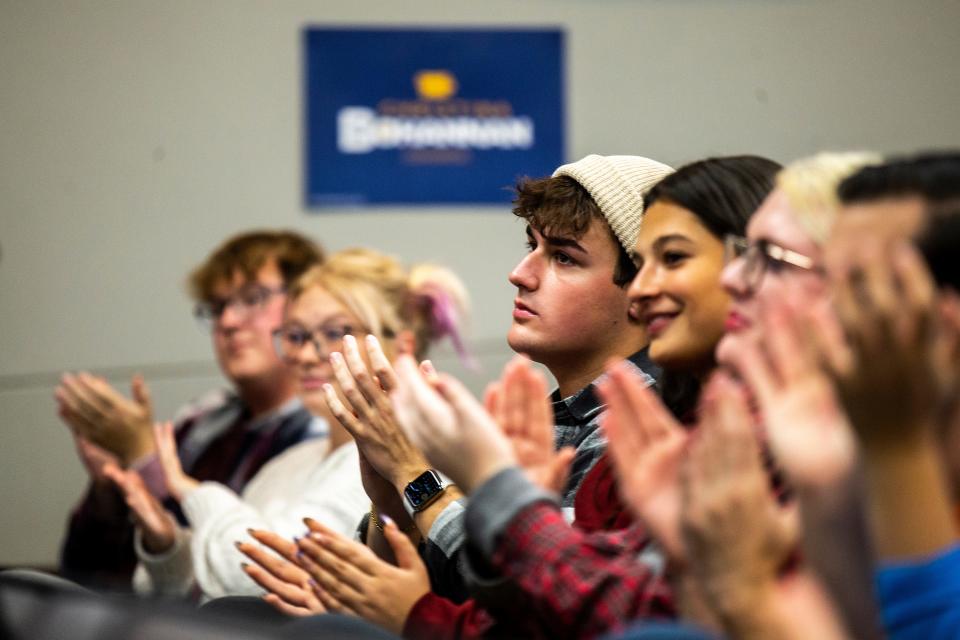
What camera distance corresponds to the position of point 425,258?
14.7 feet

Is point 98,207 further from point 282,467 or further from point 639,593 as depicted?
point 639,593

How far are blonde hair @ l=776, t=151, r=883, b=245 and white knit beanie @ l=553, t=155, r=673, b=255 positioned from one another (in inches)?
23.8

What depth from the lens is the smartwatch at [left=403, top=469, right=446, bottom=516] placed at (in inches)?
71.2

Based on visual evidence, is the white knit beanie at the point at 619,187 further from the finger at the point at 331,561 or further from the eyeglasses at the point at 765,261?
the finger at the point at 331,561

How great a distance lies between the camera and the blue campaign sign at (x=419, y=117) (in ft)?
14.6

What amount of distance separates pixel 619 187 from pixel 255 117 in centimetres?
270

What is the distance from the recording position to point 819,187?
135 cm

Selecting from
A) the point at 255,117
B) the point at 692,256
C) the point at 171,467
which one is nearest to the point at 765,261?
the point at 692,256

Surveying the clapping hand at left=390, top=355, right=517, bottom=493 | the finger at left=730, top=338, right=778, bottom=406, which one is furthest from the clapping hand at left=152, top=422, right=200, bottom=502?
the finger at left=730, top=338, right=778, bottom=406

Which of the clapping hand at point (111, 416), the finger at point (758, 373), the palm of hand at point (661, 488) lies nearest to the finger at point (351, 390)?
Result: the palm of hand at point (661, 488)

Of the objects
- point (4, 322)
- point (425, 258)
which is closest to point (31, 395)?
point (4, 322)

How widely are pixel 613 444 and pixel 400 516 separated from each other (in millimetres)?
874

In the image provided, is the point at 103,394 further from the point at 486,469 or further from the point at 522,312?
the point at 486,469

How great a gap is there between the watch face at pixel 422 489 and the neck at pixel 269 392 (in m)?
1.69
